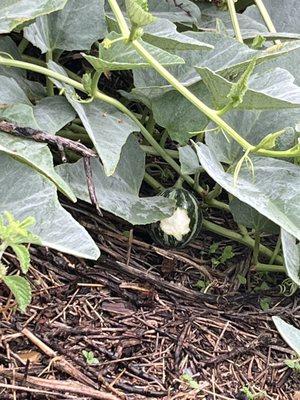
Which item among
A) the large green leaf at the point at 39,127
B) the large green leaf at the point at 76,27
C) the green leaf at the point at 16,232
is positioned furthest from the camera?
the large green leaf at the point at 76,27

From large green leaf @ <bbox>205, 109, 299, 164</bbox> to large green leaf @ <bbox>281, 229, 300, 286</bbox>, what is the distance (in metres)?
0.16

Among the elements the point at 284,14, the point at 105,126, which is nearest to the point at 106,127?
the point at 105,126

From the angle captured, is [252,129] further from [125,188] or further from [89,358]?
[89,358]

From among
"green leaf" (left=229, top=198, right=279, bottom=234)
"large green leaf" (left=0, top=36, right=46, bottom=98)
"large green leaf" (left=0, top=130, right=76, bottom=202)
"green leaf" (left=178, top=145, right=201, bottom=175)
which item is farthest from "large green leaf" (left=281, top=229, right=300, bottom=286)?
"large green leaf" (left=0, top=36, right=46, bottom=98)

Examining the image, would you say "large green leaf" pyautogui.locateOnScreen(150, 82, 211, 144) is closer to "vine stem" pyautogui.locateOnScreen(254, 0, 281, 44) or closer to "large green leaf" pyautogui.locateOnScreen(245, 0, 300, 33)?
"vine stem" pyautogui.locateOnScreen(254, 0, 281, 44)

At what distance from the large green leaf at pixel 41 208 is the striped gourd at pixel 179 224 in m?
0.31

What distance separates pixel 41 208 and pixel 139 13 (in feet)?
0.89

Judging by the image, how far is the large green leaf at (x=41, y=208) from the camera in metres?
0.88

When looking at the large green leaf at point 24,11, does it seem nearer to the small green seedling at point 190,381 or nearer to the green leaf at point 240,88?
the green leaf at point 240,88

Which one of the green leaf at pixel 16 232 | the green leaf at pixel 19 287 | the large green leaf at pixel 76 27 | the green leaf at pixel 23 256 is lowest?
the green leaf at pixel 19 287

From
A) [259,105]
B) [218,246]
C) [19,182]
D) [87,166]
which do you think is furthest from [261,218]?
[19,182]

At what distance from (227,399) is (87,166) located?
390mm

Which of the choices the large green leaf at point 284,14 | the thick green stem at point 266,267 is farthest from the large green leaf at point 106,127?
the large green leaf at point 284,14

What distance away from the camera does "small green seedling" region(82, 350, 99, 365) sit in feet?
3.26
